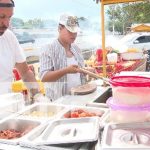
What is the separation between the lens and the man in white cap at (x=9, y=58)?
2.47 m

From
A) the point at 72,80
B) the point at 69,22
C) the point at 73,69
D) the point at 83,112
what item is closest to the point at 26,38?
the point at 69,22

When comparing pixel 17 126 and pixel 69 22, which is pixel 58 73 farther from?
pixel 17 126

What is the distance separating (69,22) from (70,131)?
1.64m

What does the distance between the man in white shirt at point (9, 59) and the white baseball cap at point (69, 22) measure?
0.54 meters

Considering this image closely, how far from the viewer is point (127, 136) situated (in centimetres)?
133

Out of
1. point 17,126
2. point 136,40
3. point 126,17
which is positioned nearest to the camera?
point 17,126

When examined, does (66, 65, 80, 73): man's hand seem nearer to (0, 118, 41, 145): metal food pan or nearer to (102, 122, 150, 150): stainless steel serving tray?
(0, 118, 41, 145): metal food pan

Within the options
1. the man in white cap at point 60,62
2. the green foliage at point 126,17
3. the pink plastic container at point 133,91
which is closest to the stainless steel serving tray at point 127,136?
the pink plastic container at point 133,91

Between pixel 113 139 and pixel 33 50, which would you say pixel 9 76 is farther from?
pixel 33 50

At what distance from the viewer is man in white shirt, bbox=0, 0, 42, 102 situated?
2503 mm

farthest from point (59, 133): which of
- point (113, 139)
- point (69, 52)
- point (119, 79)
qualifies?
point (69, 52)

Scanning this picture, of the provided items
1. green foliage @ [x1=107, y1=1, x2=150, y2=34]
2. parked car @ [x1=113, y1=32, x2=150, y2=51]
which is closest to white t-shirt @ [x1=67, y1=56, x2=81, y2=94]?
green foliage @ [x1=107, y1=1, x2=150, y2=34]

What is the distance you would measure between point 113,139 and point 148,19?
31.9 feet

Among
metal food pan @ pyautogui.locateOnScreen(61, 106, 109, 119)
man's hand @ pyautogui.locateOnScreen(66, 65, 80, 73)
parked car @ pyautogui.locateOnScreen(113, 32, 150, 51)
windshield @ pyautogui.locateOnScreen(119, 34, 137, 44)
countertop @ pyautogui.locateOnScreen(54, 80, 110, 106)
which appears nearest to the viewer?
metal food pan @ pyautogui.locateOnScreen(61, 106, 109, 119)
